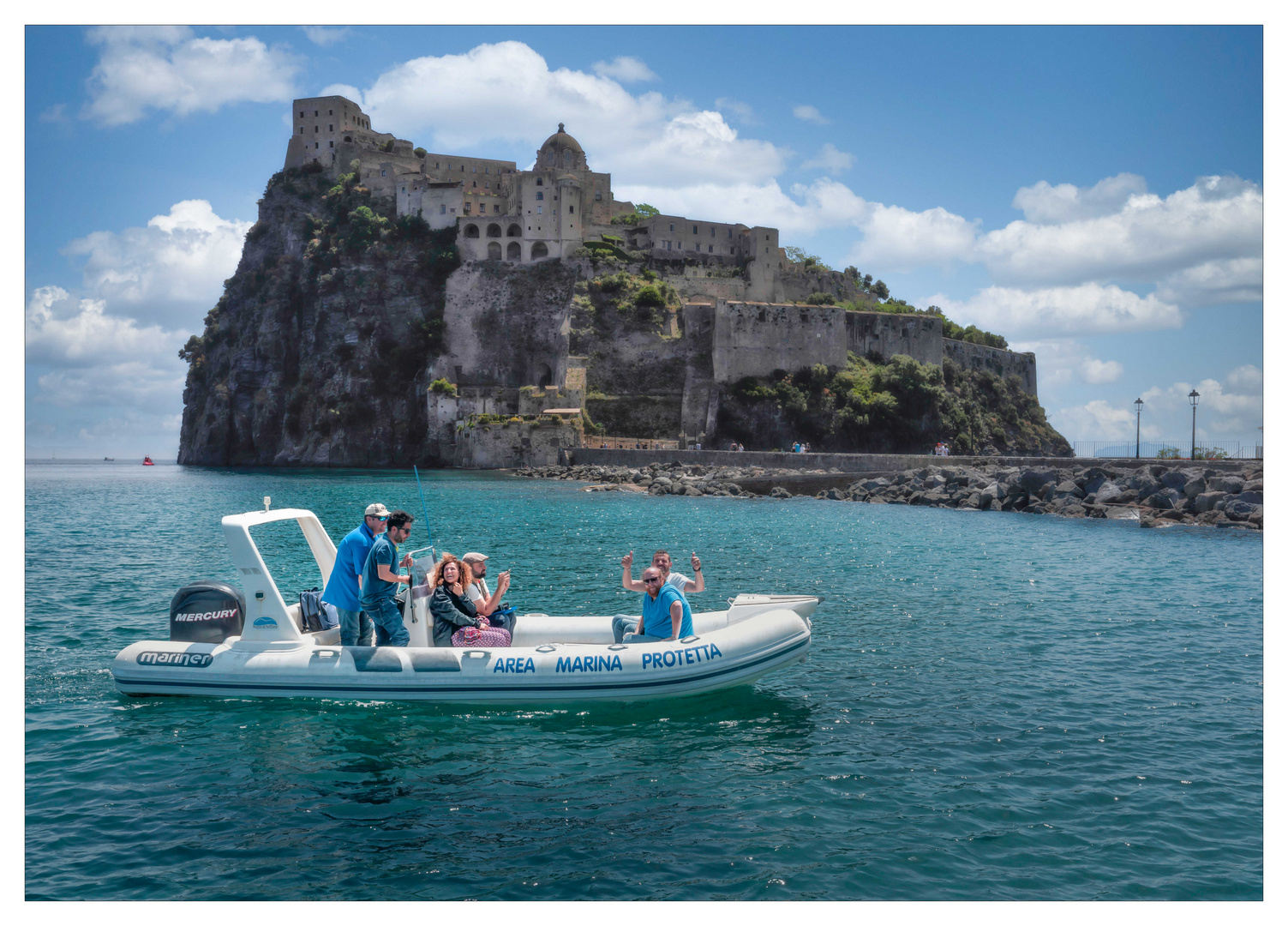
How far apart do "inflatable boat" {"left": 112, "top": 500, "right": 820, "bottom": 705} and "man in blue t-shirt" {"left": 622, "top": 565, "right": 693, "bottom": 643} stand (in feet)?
0.83

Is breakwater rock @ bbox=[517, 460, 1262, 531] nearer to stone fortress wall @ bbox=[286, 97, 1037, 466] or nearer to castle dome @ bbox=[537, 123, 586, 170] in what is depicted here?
stone fortress wall @ bbox=[286, 97, 1037, 466]

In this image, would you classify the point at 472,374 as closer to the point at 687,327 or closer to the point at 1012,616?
the point at 687,327

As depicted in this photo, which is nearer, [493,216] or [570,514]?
[570,514]

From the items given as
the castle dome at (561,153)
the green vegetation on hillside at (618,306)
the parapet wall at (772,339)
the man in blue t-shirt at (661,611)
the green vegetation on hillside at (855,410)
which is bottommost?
the man in blue t-shirt at (661,611)

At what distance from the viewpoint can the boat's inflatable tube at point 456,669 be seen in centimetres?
742

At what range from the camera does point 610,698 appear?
7473 millimetres

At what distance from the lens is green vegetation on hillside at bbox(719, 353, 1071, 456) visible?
5084cm

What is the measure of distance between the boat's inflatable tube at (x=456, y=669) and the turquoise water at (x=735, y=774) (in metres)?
0.23

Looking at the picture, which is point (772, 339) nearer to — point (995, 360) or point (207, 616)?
point (995, 360)

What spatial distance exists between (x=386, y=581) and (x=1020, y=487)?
26256 millimetres

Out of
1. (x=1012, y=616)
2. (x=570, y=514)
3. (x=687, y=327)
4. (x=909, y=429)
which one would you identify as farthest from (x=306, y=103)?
(x=1012, y=616)

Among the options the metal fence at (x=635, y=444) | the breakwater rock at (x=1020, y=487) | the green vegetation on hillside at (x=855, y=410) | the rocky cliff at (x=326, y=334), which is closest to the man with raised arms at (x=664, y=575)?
the breakwater rock at (x=1020, y=487)

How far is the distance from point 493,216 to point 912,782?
199ft

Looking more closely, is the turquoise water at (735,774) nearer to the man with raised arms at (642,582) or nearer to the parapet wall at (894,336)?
the man with raised arms at (642,582)
